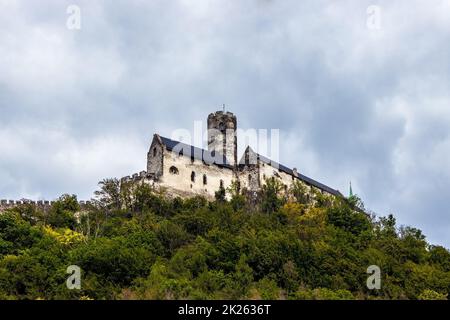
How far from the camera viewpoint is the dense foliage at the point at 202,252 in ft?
148

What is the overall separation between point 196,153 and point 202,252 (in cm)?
2504

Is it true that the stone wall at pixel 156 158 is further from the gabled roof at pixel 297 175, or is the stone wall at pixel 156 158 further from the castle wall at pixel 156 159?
the gabled roof at pixel 297 175

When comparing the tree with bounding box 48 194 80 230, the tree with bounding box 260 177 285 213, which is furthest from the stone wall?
the tree with bounding box 260 177 285 213

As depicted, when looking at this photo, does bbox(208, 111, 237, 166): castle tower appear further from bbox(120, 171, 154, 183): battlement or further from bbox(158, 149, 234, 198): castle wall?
bbox(120, 171, 154, 183): battlement

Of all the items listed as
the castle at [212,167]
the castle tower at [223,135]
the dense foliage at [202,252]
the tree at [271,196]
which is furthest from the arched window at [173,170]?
the castle tower at [223,135]

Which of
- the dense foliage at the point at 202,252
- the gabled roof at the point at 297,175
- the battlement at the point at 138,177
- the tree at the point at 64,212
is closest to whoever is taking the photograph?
the dense foliage at the point at 202,252

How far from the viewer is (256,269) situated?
165 ft

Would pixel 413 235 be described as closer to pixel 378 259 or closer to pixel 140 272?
pixel 378 259

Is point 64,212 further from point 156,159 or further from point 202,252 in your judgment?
point 202,252

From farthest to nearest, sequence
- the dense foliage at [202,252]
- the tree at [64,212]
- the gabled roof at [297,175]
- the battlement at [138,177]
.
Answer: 1. the gabled roof at [297,175]
2. the battlement at [138,177]
3. the tree at [64,212]
4. the dense foliage at [202,252]

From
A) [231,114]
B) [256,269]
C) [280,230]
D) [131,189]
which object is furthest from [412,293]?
[231,114]

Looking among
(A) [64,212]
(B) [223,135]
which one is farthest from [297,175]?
(A) [64,212]

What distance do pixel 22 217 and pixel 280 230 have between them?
21.4 meters

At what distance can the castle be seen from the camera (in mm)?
71938
